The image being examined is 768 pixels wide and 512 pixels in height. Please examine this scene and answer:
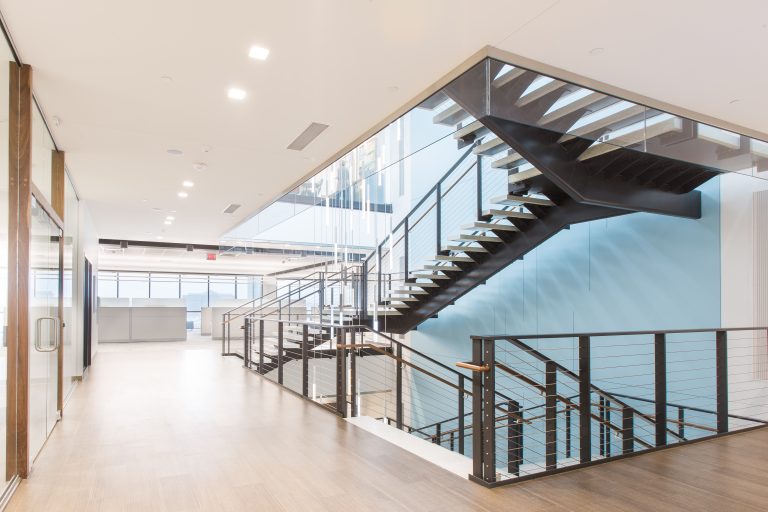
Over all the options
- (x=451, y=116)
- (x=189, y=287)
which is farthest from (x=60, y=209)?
(x=189, y=287)

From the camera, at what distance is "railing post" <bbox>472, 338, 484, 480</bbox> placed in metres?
3.03

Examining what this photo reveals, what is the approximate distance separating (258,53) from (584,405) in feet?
10.1

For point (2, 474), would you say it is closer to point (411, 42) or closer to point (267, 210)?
point (411, 42)

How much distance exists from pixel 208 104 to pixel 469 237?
3187mm

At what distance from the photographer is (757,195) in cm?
477

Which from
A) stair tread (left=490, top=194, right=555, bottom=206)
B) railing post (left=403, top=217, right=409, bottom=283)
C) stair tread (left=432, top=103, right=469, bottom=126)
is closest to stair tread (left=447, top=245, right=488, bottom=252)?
stair tread (left=490, top=194, right=555, bottom=206)

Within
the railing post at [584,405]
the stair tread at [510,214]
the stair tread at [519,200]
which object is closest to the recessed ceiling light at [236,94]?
the stair tread at [519,200]

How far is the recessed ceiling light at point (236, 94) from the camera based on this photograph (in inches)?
139

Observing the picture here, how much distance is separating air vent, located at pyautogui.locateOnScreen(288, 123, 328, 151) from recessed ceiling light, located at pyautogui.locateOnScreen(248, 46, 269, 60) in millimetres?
1242

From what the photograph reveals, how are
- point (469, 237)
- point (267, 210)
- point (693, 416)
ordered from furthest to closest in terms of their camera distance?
point (267, 210) → point (469, 237) → point (693, 416)

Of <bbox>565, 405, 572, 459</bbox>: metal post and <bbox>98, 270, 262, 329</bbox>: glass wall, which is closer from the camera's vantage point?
<bbox>565, 405, 572, 459</bbox>: metal post

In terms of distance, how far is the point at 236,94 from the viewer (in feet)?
11.8

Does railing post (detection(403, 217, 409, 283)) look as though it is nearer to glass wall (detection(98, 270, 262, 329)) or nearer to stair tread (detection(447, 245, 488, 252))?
stair tread (detection(447, 245, 488, 252))

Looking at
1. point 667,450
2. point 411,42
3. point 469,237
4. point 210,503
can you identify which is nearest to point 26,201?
point 210,503
